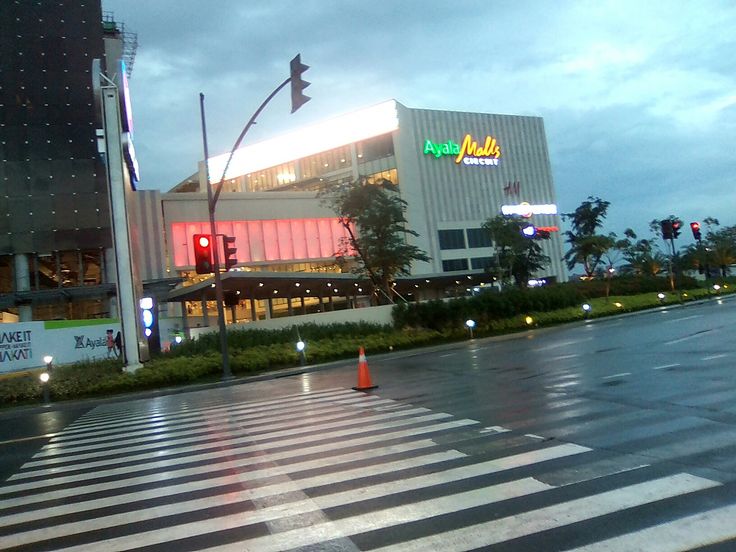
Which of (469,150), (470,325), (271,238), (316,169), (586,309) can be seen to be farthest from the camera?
(316,169)

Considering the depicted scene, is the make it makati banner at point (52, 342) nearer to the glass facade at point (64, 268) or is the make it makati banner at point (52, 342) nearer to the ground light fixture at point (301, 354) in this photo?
the ground light fixture at point (301, 354)

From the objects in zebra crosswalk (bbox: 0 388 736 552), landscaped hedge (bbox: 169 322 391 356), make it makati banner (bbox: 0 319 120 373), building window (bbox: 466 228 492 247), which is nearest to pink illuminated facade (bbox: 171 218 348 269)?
building window (bbox: 466 228 492 247)

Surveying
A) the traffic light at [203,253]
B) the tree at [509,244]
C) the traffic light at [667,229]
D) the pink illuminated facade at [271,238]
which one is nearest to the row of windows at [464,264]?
the pink illuminated facade at [271,238]

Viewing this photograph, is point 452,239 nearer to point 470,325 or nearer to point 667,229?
point 470,325

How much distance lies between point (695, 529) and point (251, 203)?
2332 inches

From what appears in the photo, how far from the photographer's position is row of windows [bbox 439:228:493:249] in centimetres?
7319

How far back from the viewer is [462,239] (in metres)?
74.4

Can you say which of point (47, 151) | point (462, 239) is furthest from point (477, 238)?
point (47, 151)

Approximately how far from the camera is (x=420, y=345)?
32.5 meters

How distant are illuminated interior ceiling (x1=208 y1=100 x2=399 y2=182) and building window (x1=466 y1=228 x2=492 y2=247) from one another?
15083 mm

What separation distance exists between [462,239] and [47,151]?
44.4 metres

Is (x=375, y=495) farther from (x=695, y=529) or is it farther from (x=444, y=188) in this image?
(x=444, y=188)

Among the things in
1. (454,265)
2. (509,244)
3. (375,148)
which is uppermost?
(375,148)

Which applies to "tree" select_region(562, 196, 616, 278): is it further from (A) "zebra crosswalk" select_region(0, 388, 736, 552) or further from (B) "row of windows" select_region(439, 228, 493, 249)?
(A) "zebra crosswalk" select_region(0, 388, 736, 552)
